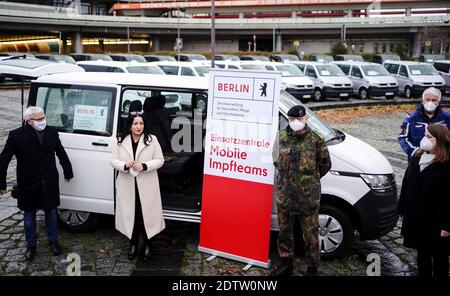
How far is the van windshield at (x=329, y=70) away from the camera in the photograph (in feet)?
72.2

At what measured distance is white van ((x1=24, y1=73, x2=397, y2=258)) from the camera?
516 centimetres

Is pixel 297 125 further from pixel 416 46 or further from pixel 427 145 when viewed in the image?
pixel 416 46

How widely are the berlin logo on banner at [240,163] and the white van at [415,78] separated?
62.8ft

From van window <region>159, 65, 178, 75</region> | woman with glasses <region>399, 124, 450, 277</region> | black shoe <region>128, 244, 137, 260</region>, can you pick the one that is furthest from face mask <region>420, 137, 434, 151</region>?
van window <region>159, 65, 178, 75</region>

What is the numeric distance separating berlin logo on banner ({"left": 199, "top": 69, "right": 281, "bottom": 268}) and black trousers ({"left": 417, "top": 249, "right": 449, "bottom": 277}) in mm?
1535

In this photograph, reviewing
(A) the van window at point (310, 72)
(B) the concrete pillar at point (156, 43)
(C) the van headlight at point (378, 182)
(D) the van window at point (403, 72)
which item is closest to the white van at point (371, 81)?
(D) the van window at point (403, 72)

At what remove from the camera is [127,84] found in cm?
561

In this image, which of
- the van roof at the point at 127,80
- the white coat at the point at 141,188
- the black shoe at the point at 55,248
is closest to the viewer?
the white coat at the point at 141,188

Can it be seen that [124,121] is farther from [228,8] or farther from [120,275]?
[228,8]

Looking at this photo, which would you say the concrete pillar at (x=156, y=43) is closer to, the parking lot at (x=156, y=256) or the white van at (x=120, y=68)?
the white van at (x=120, y=68)

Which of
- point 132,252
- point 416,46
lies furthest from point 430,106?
point 416,46

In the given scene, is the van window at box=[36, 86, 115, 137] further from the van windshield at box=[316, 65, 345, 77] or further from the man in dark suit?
the van windshield at box=[316, 65, 345, 77]

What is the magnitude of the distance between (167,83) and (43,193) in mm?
1897
